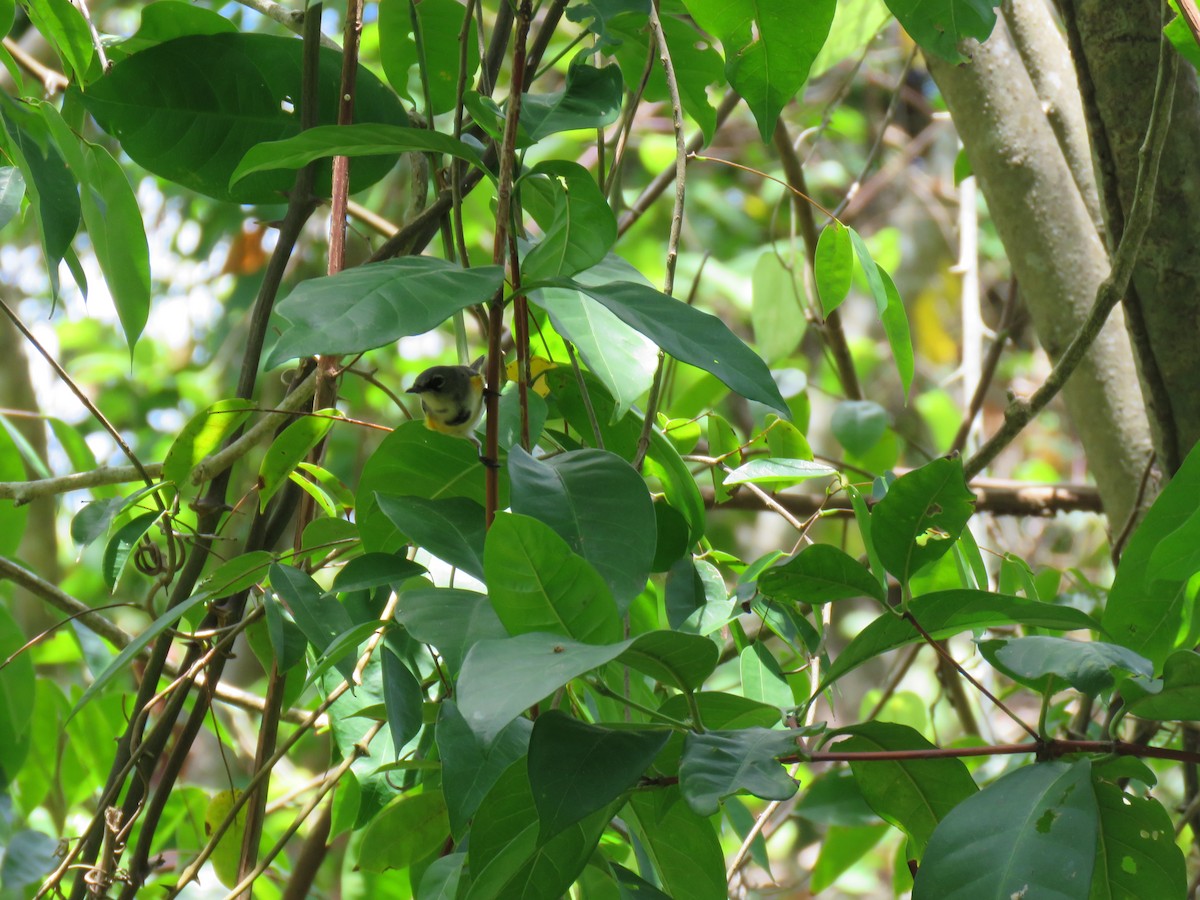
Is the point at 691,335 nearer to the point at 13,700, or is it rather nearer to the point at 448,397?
the point at 448,397

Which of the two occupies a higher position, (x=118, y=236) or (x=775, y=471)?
(x=118, y=236)

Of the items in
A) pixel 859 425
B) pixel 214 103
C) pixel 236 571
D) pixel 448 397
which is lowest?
pixel 236 571

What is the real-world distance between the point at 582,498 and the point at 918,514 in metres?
0.24

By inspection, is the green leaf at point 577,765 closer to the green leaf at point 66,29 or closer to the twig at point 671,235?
the twig at point 671,235

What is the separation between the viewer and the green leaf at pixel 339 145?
73 cm

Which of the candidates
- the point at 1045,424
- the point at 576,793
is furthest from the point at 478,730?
the point at 1045,424

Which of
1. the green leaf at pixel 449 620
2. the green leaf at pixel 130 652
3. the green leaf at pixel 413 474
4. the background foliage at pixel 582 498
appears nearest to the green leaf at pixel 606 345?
the background foliage at pixel 582 498

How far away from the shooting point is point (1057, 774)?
68 cm

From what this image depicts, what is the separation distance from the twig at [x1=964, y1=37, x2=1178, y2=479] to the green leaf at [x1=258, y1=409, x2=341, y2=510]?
730 mm

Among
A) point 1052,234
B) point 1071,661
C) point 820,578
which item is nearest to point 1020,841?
point 1071,661

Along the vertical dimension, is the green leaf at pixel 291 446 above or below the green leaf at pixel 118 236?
below

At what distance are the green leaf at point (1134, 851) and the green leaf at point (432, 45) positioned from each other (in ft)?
2.95

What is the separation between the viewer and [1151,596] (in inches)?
31.4

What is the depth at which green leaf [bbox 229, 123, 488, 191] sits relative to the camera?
732 millimetres
